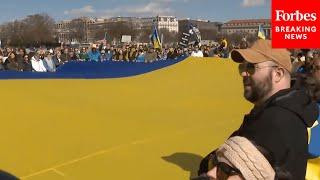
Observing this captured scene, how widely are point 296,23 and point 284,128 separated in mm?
3411

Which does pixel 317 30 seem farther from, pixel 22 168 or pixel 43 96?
pixel 43 96

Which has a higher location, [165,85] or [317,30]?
[317,30]

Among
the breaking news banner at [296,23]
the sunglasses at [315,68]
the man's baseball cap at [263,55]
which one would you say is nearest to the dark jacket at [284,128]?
the man's baseball cap at [263,55]

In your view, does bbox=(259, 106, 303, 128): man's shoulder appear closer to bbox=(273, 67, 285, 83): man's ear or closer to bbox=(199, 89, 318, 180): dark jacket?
bbox=(199, 89, 318, 180): dark jacket

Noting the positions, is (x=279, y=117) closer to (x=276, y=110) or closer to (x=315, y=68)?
(x=276, y=110)

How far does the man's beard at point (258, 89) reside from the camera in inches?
83.2

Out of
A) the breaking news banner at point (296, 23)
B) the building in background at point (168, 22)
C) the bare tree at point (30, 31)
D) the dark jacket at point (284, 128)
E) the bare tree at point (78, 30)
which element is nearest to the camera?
the dark jacket at point (284, 128)

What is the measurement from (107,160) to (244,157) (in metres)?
3.03

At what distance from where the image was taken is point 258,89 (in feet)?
6.98

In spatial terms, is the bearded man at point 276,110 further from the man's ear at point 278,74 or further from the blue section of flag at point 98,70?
the blue section of flag at point 98,70

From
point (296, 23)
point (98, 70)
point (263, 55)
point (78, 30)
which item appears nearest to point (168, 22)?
point (78, 30)

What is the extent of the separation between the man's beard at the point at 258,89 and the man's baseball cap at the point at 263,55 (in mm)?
82

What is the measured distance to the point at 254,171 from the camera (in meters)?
1.64

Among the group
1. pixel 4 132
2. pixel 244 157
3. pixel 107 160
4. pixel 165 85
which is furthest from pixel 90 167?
pixel 165 85
